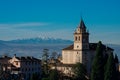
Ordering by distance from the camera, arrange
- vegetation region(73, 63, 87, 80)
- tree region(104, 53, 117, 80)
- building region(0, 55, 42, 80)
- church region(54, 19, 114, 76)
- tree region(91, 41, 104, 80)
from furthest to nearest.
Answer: church region(54, 19, 114, 76)
building region(0, 55, 42, 80)
vegetation region(73, 63, 87, 80)
tree region(91, 41, 104, 80)
tree region(104, 53, 117, 80)

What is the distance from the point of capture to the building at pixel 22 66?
108 meters

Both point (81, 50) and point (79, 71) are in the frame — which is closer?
point (79, 71)

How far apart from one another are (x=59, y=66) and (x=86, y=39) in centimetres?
762

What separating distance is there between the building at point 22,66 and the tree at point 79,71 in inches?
260

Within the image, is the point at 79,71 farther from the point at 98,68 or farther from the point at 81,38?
the point at 81,38

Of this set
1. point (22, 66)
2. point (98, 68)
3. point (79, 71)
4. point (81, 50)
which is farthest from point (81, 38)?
point (98, 68)

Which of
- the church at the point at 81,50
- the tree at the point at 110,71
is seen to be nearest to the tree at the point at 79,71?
the church at the point at 81,50

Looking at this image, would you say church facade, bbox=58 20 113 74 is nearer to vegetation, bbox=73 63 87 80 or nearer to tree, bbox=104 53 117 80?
vegetation, bbox=73 63 87 80

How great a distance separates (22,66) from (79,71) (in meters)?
10.7

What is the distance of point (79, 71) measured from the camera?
10888cm

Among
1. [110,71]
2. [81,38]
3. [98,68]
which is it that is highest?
[81,38]

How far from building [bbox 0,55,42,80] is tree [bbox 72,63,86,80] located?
6.61 meters

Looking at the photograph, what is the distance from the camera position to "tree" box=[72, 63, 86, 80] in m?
108

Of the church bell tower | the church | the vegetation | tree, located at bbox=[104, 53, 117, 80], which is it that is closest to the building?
the church
